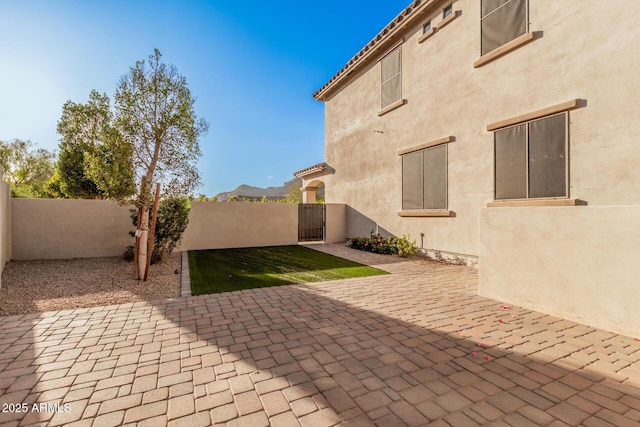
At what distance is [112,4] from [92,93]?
8.08ft

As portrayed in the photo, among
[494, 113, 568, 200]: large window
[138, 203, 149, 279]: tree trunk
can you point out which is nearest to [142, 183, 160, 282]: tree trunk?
[138, 203, 149, 279]: tree trunk

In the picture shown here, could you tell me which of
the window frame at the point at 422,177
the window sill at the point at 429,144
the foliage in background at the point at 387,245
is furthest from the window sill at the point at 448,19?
the foliage in background at the point at 387,245

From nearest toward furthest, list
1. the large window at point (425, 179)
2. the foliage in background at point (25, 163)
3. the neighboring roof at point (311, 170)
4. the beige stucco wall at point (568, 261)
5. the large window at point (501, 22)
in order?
the beige stucco wall at point (568, 261), the large window at point (501, 22), the large window at point (425, 179), the neighboring roof at point (311, 170), the foliage in background at point (25, 163)

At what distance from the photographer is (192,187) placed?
752 cm

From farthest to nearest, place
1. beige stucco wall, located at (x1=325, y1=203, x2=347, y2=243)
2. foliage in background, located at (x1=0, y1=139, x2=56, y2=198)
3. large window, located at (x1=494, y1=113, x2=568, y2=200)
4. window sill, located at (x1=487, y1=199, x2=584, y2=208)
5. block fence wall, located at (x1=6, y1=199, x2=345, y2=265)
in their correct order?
foliage in background, located at (x1=0, y1=139, x2=56, y2=198), beige stucco wall, located at (x1=325, y1=203, x2=347, y2=243), block fence wall, located at (x1=6, y1=199, x2=345, y2=265), large window, located at (x1=494, y1=113, x2=568, y2=200), window sill, located at (x1=487, y1=199, x2=584, y2=208)

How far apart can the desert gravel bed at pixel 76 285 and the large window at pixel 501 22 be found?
10.7m

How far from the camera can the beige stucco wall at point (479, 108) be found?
580 centimetres

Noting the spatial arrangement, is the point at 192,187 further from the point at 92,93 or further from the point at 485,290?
the point at 485,290

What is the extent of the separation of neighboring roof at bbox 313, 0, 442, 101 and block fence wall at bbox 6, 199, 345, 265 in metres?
8.61

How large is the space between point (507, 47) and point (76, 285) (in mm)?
12617

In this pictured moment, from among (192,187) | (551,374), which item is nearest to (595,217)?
(551,374)

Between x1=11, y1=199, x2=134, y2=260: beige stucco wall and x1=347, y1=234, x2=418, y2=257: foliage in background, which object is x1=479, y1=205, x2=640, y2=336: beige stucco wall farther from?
x1=11, y1=199, x2=134, y2=260: beige stucco wall

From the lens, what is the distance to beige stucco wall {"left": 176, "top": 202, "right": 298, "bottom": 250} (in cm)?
1235

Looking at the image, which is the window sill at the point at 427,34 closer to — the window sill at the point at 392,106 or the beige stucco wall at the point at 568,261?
the window sill at the point at 392,106
